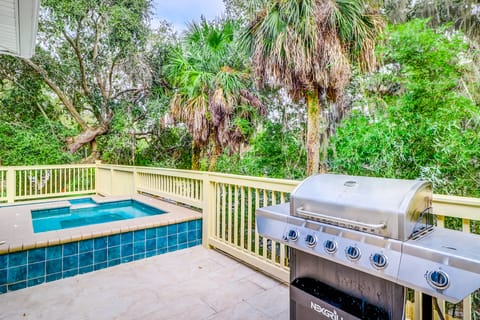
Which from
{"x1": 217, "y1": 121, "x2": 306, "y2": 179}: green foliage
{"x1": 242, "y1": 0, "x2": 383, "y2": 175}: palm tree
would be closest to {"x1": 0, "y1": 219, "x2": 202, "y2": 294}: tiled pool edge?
{"x1": 217, "y1": 121, "x2": 306, "y2": 179}: green foliage

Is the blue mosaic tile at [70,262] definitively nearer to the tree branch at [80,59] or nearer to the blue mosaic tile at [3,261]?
the blue mosaic tile at [3,261]

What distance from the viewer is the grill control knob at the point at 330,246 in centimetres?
127

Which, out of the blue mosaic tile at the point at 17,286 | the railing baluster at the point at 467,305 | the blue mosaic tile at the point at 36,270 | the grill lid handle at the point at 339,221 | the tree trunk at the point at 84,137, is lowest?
the blue mosaic tile at the point at 17,286

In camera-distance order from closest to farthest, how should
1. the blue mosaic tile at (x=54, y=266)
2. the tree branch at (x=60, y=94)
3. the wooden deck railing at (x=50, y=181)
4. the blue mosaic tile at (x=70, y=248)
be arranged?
1. the blue mosaic tile at (x=54, y=266)
2. the blue mosaic tile at (x=70, y=248)
3. the wooden deck railing at (x=50, y=181)
4. the tree branch at (x=60, y=94)

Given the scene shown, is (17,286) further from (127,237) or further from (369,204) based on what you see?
(369,204)

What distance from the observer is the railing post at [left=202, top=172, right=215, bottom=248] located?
12.1 feet

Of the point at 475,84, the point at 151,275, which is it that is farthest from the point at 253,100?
the point at 151,275

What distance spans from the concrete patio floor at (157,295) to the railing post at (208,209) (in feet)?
1.91

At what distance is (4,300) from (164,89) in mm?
7124

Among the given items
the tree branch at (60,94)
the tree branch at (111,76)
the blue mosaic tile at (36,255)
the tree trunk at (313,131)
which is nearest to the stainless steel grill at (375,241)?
the blue mosaic tile at (36,255)

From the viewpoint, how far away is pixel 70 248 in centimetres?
291

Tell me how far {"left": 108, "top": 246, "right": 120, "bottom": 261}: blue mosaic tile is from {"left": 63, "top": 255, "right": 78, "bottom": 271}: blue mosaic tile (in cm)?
33

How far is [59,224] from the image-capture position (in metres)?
4.83

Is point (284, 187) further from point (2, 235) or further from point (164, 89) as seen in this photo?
point (164, 89)
